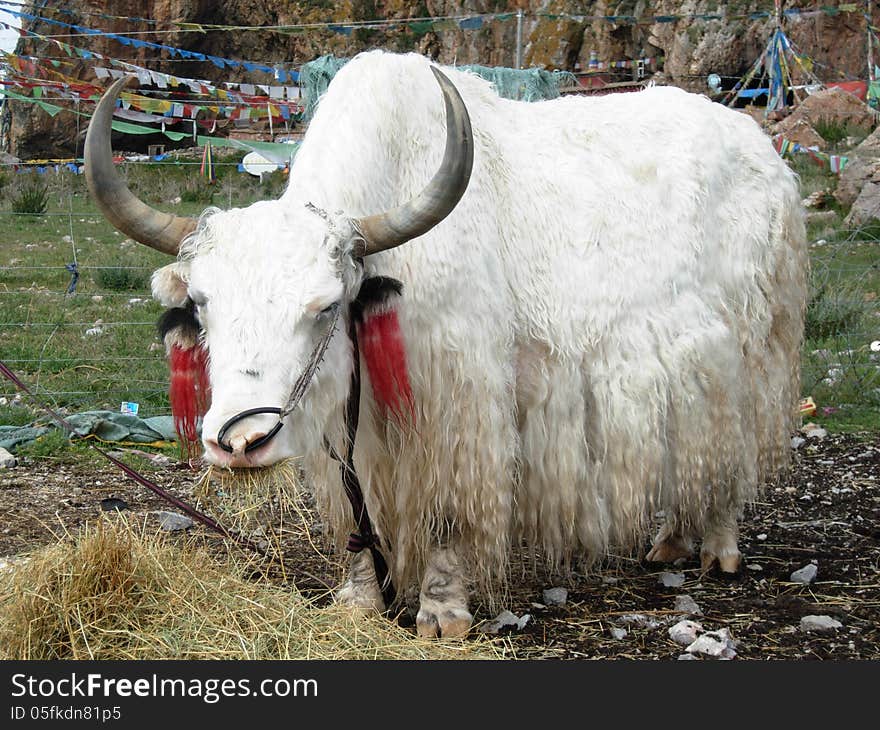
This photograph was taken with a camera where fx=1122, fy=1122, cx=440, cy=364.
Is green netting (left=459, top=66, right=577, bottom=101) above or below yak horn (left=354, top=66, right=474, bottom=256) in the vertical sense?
above

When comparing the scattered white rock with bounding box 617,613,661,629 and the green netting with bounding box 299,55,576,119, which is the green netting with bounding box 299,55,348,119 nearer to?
the green netting with bounding box 299,55,576,119

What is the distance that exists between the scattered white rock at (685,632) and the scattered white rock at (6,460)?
3630mm

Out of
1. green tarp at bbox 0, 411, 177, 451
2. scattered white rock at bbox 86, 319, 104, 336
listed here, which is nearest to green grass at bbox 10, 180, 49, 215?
scattered white rock at bbox 86, 319, 104, 336

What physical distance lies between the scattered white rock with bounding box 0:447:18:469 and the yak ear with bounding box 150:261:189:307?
2871mm

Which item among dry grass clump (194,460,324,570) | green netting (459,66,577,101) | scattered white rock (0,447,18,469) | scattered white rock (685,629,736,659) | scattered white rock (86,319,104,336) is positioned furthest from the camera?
scattered white rock (86,319,104,336)

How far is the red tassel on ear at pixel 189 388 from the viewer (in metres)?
3.43

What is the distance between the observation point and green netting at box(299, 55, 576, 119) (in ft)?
21.2

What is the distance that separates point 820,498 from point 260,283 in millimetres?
3510

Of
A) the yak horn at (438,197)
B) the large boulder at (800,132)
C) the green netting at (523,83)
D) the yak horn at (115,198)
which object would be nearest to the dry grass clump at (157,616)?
the yak horn at (115,198)

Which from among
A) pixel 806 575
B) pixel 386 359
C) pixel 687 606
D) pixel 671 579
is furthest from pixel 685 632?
pixel 386 359

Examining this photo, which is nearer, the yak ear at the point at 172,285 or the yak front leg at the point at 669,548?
the yak ear at the point at 172,285

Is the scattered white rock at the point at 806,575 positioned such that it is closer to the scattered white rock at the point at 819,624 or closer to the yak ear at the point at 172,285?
the scattered white rock at the point at 819,624

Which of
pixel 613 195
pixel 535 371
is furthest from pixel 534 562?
pixel 613 195

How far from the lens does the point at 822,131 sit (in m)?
17.7
